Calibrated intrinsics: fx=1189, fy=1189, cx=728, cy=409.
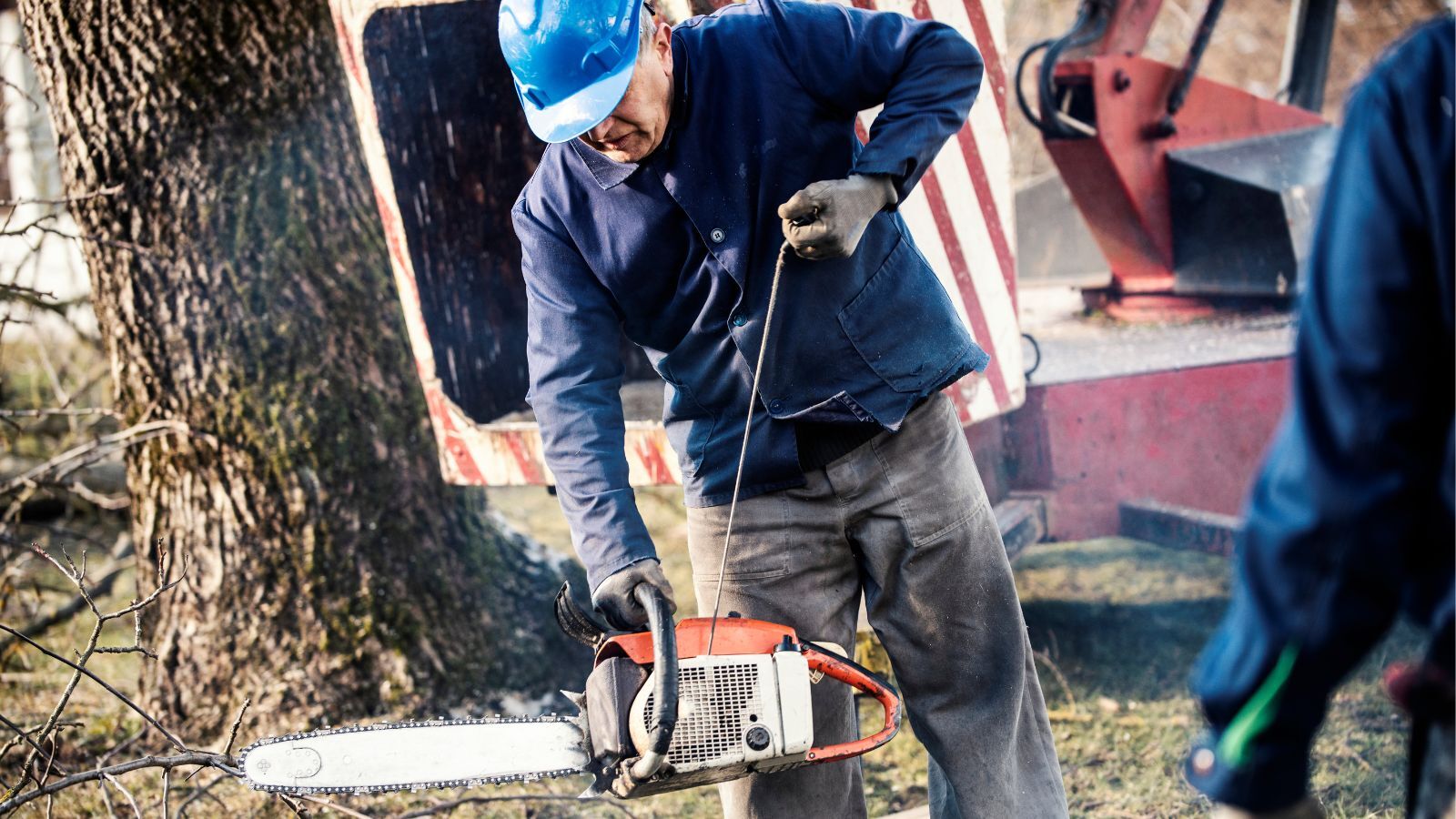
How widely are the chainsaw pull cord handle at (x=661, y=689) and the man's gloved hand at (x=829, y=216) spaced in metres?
0.59

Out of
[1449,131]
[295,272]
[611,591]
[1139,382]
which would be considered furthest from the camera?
[1139,382]

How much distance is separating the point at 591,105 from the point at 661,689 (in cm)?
89

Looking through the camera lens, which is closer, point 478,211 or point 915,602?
point 915,602

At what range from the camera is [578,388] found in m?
2.04

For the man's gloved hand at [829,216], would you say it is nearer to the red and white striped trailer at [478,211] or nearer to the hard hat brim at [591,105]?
the hard hat brim at [591,105]

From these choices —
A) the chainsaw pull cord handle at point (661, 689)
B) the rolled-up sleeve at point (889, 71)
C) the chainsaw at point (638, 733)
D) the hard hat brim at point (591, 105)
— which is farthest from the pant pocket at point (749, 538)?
the hard hat brim at point (591, 105)

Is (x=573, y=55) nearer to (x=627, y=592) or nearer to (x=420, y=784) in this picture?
(x=627, y=592)

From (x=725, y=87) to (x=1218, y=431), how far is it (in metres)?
2.10

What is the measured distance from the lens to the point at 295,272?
3102 mm

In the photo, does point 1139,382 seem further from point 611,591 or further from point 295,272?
point 295,272

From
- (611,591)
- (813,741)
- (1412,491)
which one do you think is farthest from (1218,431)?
(1412,491)

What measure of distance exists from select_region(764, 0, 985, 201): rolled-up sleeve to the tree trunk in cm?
163

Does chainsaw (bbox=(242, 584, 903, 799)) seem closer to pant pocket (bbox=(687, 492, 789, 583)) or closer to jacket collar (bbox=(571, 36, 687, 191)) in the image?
pant pocket (bbox=(687, 492, 789, 583))

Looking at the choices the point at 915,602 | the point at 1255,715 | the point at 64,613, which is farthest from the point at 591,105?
the point at 64,613
